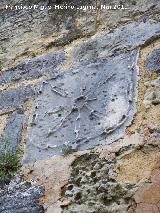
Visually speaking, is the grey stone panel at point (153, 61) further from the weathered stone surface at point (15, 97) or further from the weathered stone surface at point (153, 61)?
the weathered stone surface at point (15, 97)

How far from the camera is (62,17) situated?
2832 mm

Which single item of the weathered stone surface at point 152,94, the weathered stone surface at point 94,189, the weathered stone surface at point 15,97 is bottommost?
the weathered stone surface at point 15,97

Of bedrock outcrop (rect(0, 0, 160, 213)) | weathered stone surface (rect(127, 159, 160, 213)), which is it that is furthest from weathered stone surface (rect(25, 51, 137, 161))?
weathered stone surface (rect(127, 159, 160, 213))

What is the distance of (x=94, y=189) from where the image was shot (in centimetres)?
173

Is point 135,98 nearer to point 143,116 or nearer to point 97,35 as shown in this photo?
point 143,116

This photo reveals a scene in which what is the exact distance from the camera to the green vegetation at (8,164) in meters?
1.99

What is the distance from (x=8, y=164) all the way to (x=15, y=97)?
0.51 metres

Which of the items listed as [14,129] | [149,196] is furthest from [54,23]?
[149,196]

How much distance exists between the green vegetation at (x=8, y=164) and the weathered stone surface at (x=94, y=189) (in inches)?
11.4

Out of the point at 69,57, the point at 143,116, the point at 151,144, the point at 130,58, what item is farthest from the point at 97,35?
the point at 151,144

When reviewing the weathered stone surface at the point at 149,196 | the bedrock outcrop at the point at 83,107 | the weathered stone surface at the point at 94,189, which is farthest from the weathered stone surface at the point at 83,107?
the weathered stone surface at the point at 149,196

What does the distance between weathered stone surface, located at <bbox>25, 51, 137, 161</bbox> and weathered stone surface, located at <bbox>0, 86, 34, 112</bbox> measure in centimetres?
8

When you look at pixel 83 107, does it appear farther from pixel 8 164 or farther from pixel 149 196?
pixel 149 196

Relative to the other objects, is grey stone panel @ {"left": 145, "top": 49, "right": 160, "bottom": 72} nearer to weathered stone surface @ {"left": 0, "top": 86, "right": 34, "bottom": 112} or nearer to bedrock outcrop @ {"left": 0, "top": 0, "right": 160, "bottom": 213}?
bedrock outcrop @ {"left": 0, "top": 0, "right": 160, "bottom": 213}
